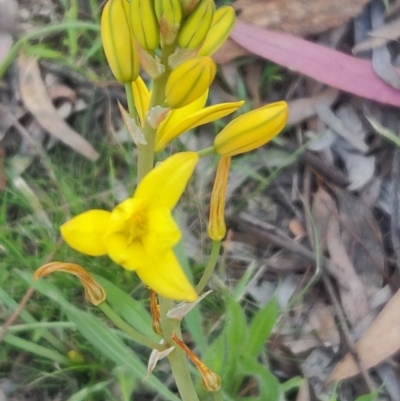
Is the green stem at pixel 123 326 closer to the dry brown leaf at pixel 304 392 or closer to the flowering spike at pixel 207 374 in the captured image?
the flowering spike at pixel 207 374

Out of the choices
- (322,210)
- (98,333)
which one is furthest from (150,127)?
(322,210)

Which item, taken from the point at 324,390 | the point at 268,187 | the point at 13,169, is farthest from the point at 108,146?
the point at 324,390

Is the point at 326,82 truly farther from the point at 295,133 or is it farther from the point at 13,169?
the point at 13,169

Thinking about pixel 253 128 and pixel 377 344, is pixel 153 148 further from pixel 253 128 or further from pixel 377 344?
pixel 377 344

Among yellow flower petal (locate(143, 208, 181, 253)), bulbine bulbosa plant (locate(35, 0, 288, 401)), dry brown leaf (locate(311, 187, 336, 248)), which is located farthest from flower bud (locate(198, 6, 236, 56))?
dry brown leaf (locate(311, 187, 336, 248))

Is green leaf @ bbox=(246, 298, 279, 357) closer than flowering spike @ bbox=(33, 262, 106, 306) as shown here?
No

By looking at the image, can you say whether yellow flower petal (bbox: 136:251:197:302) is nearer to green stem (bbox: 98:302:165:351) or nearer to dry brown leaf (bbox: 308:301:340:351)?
green stem (bbox: 98:302:165:351)
